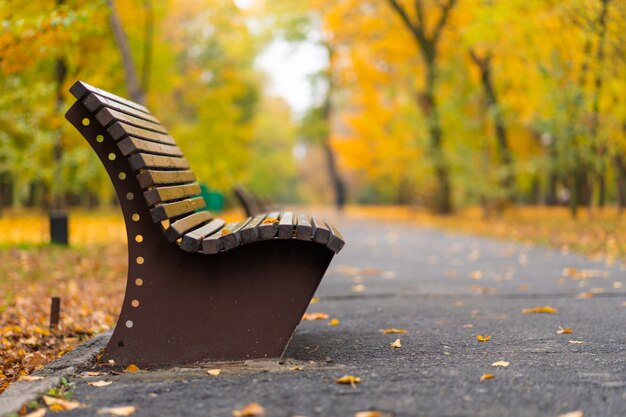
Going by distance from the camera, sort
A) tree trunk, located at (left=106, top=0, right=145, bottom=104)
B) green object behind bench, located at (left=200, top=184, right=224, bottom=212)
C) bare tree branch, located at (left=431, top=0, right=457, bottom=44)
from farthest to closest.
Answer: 1. bare tree branch, located at (left=431, top=0, right=457, bottom=44)
2. green object behind bench, located at (left=200, top=184, right=224, bottom=212)
3. tree trunk, located at (left=106, top=0, right=145, bottom=104)

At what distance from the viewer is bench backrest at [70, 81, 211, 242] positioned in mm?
4305

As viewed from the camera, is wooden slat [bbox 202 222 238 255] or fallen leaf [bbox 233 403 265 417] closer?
fallen leaf [bbox 233 403 265 417]

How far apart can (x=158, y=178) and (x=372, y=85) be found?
95.6 feet

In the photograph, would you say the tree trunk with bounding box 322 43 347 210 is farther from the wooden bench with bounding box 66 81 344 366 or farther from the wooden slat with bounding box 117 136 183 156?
the wooden bench with bounding box 66 81 344 366

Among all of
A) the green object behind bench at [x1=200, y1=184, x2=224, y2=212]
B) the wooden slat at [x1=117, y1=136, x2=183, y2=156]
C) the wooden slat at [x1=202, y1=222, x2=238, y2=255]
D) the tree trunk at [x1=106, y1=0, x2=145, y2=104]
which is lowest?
the green object behind bench at [x1=200, y1=184, x2=224, y2=212]

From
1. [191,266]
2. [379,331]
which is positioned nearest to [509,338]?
[379,331]

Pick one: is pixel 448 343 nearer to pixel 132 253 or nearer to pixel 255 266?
pixel 255 266

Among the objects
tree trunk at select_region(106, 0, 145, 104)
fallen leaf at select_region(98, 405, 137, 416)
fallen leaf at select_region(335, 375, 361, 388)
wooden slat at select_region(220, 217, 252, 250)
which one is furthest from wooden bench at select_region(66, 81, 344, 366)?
tree trunk at select_region(106, 0, 145, 104)

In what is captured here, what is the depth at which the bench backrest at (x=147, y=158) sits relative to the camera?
14.1ft

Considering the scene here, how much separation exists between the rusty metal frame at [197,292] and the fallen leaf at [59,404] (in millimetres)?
787

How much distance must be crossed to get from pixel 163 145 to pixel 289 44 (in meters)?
31.9

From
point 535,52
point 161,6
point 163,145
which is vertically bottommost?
point 163,145

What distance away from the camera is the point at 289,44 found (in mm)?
36500

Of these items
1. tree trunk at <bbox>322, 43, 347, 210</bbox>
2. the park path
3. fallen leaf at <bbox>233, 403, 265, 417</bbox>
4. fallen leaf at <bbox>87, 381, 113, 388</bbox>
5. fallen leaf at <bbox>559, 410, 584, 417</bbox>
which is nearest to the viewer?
fallen leaf at <bbox>559, 410, 584, 417</bbox>
